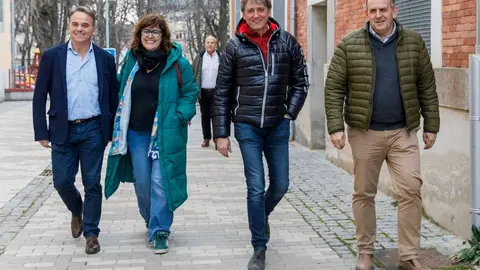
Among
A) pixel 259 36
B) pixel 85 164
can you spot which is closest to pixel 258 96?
pixel 259 36

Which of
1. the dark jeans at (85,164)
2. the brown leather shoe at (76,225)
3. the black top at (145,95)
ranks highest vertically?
the black top at (145,95)

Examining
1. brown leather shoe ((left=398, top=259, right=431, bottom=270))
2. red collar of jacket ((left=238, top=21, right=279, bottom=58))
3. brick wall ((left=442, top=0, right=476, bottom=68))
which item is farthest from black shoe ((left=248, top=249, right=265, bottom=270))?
brick wall ((left=442, top=0, right=476, bottom=68))

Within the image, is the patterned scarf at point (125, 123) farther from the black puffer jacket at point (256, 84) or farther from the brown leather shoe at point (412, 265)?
the brown leather shoe at point (412, 265)

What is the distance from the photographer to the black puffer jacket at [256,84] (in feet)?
18.5

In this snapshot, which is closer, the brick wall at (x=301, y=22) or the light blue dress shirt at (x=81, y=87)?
the light blue dress shirt at (x=81, y=87)

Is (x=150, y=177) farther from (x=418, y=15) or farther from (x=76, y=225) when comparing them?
(x=418, y=15)

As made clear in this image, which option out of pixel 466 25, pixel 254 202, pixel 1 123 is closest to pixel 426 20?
pixel 466 25

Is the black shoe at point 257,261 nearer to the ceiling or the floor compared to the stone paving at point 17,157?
nearer to the floor

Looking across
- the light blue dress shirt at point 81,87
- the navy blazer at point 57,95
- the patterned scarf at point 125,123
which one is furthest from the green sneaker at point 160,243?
the light blue dress shirt at point 81,87

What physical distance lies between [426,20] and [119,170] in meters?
3.36

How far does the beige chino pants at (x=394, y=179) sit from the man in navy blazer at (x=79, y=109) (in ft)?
6.60

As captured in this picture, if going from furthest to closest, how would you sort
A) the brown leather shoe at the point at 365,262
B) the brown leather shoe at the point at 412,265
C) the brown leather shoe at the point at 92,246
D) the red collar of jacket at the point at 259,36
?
1. the brown leather shoe at the point at 92,246
2. the red collar of jacket at the point at 259,36
3. the brown leather shoe at the point at 365,262
4. the brown leather shoe at the point at 412,265

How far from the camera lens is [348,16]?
34.6 feet

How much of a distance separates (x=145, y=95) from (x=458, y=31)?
8.99 ft
